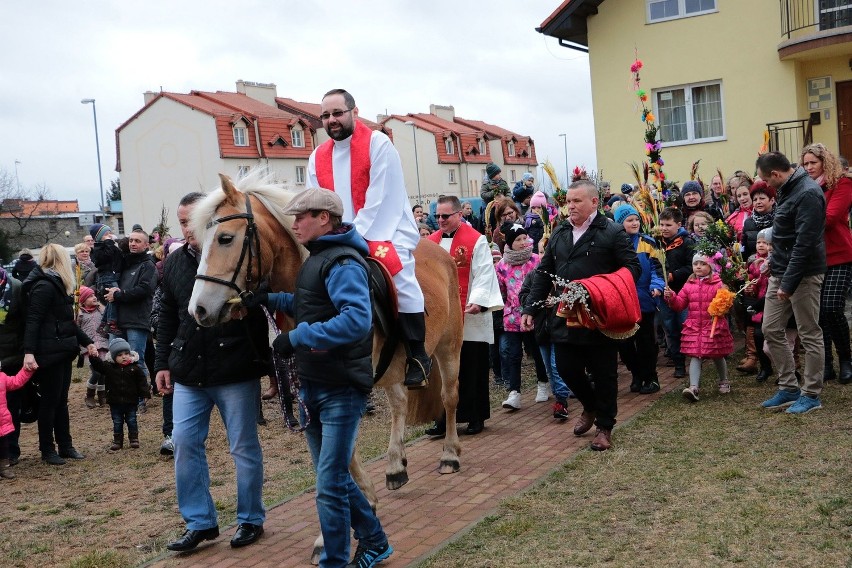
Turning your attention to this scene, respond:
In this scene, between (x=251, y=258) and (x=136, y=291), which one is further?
(x=136, y=291)

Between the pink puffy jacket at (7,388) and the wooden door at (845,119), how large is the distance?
17922 mm

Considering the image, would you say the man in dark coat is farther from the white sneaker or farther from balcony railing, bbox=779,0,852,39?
balcony railing, bbox=779,0,852,39

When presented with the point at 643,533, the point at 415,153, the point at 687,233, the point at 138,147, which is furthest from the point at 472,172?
the point at 643,533

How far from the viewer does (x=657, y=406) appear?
28.8ft

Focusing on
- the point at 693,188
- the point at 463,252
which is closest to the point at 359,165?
the point at 463,252

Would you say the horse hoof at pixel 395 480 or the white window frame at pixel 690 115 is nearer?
the horse hoof at pixel 395 480

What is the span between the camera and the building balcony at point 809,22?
19.5 metres

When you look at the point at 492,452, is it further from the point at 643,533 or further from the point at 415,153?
the point at 415,153

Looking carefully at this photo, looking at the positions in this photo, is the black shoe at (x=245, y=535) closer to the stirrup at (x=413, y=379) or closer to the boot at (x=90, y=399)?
the stirrup at (x=413, y=379)

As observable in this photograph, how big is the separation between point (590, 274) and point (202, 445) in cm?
344

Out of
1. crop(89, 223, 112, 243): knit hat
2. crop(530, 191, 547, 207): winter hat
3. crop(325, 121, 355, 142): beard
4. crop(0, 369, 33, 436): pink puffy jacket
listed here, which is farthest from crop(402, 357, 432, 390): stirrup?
crop(89, 223, 112, 243): knit hat

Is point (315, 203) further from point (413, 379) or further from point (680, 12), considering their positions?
point (680, 12)

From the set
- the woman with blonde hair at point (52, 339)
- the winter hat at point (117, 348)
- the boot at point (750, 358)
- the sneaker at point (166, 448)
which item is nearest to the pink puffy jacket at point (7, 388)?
the woman with blonde hair at point (52, 339)

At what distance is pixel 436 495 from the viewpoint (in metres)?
6.54
